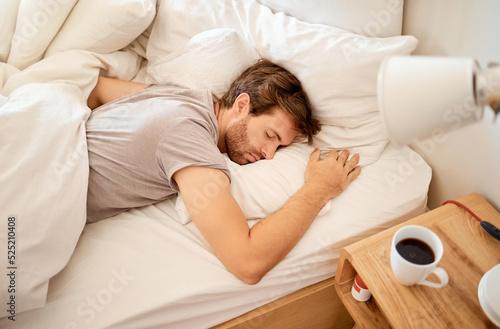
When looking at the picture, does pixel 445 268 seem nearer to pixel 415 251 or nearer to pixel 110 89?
pixel 415 251

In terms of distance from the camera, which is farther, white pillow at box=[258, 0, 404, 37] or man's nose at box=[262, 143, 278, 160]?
man's nose at box=[262, 143, 278, 160]

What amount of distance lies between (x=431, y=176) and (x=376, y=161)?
0.17 m

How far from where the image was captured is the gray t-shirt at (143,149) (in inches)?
37.8

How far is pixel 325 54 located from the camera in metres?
1.11

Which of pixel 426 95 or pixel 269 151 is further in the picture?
pixel 269 151

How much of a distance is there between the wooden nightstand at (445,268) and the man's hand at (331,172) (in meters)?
0.22

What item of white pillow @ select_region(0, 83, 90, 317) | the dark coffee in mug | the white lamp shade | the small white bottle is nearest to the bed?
white pillow @ select_region(0, 83, 90, 317)

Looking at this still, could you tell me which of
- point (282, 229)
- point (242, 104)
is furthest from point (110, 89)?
point (282, 229)

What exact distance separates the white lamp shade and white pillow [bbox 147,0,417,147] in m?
0.57

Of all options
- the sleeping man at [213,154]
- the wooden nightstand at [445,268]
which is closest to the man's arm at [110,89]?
the sleeping man at [213,154]

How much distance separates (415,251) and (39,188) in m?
0.92

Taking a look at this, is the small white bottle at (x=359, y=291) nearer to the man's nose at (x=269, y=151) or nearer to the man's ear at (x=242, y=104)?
the man's nose at (x=269, y=151)

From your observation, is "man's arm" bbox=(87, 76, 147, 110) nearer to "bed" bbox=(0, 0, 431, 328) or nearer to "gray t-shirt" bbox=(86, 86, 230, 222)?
"bed" bbox=(0, 0, 431, 328)

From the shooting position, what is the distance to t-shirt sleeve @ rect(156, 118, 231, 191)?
36.1 inches
